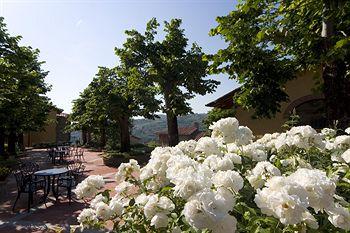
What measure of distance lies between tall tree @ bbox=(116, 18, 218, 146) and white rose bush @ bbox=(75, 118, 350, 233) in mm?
15018

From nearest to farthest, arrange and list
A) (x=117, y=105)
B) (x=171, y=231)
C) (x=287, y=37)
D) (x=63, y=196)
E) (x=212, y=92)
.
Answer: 1. (x=171, y=231)
2. (x=287, y=37)
3. (x=63, y=196)
4. (x=212, y=92)
5. (x=117, y=105)

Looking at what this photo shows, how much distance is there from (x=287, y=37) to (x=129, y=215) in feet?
25.8

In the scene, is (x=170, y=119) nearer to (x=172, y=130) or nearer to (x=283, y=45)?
(x=172, y=130)

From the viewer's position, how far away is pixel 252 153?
3309 mm

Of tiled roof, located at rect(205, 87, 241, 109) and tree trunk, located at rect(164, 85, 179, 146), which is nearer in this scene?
tiled roof, located at rect(205, 87, 241, 109)

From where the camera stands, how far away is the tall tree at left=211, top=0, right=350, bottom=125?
8469mm

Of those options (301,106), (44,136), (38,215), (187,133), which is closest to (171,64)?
(301,106)

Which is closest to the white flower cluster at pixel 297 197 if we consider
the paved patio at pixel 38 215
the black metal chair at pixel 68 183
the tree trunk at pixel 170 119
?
the paved patio at pixel 38 215

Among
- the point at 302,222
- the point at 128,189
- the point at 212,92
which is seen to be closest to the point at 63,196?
the point at 128,189

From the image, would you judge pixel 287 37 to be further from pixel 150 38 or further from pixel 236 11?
pixel 150 38

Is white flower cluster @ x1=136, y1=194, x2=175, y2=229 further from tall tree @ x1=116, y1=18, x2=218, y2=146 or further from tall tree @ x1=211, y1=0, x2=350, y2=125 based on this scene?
tall tree @ x1=116, y1=18, x2=218, y2=146

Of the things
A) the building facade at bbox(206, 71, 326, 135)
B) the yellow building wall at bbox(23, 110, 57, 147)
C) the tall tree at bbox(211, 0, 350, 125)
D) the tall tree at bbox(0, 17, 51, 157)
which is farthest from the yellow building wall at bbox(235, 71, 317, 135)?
the yellow building wall at bbox(23, 110, 57, 147)

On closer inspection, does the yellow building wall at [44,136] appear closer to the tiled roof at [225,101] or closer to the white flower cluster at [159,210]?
the tiled roof at [225,101]

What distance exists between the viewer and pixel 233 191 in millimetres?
2236
